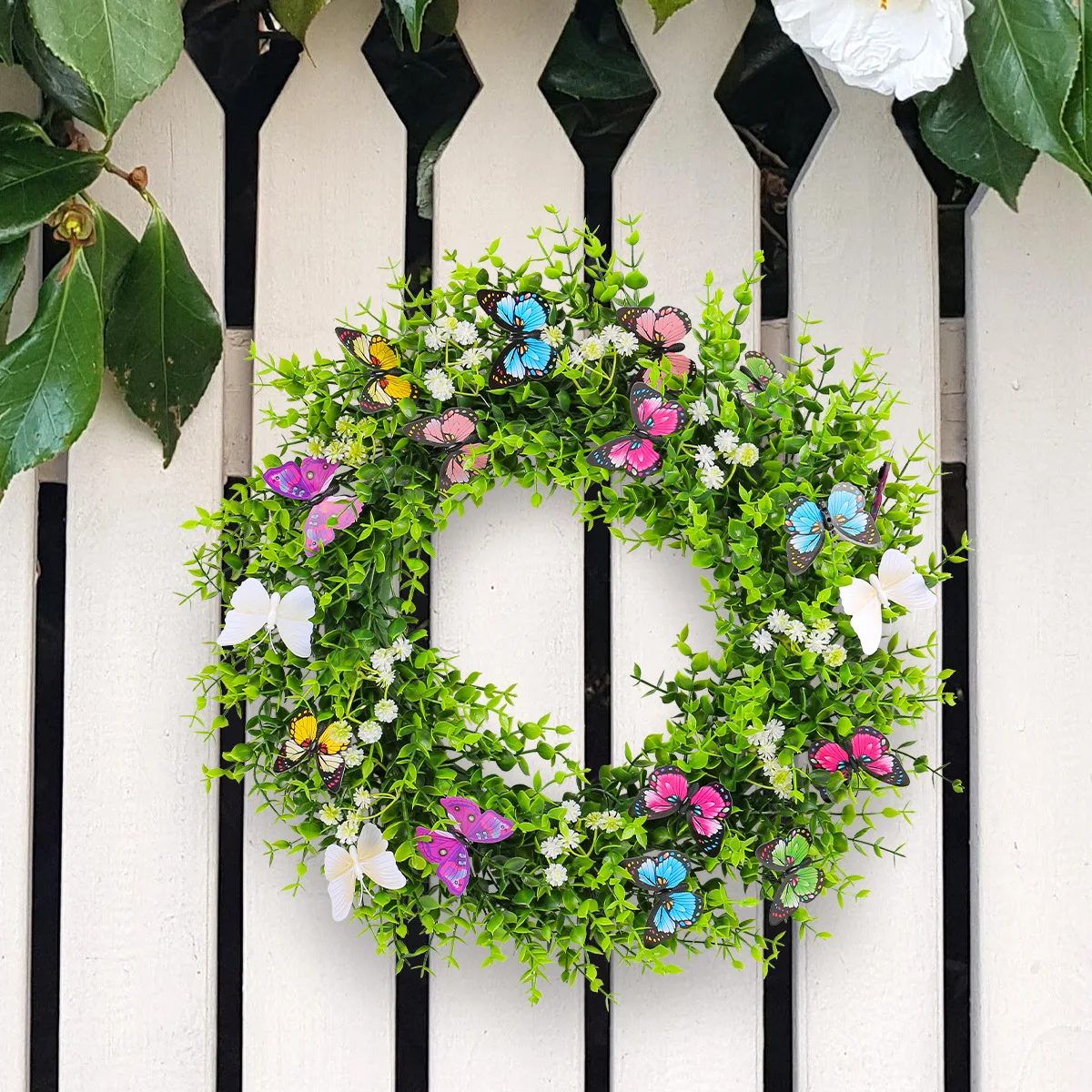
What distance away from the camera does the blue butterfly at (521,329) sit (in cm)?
75

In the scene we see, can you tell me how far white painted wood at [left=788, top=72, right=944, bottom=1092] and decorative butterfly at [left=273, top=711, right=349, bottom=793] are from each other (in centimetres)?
38

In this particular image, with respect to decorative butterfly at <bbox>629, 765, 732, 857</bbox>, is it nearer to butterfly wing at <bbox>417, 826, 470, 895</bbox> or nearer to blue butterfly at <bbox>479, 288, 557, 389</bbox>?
butterfly wing at <bbox>417, 826, 470, 895</bbox>

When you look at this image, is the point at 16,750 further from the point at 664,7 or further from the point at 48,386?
the point at 664,7

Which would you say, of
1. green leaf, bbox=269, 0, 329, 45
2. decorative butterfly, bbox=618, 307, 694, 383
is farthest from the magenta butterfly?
green leaf, bbox=269, 0, 329, 45

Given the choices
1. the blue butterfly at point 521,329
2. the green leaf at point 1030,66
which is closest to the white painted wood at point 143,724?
the blue butterfly at point 521,329

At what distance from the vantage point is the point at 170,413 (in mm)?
816

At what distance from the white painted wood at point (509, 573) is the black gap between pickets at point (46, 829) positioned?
35 centimetres

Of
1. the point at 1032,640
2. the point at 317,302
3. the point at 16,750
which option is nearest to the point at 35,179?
the point at 317,302

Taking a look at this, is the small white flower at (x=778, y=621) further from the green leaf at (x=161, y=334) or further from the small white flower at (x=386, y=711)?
the green leaf at (x=161, y=334)

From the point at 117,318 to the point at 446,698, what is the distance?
0.37 m

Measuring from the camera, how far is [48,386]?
74cm

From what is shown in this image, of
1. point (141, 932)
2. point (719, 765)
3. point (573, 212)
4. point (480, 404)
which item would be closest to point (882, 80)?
point (573, 212)

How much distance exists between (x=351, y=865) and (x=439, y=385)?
343 mm

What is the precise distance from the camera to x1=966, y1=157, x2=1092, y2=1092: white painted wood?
2.73 feet
